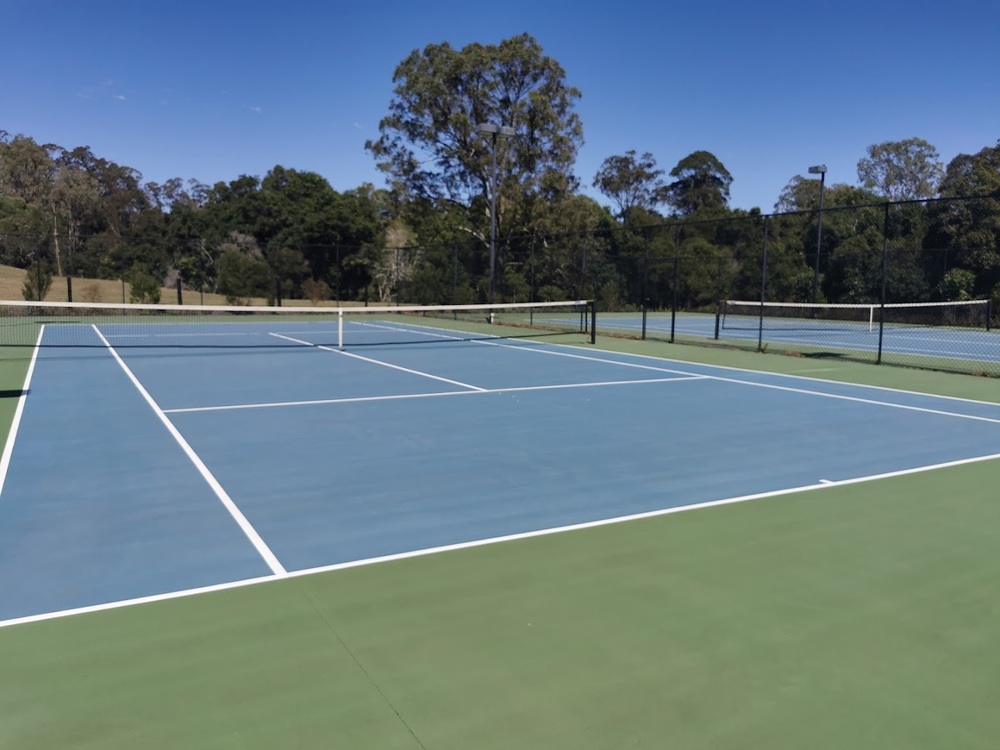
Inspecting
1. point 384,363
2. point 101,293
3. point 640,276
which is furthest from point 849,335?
point 101,293

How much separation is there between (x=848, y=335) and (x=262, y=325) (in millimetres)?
17321

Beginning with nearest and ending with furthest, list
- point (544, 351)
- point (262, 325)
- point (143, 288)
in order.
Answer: point (544, 351)
point (262, 325)
point (143, 288)

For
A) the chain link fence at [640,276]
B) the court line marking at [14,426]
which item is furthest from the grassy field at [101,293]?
the court line marking at [14,426]

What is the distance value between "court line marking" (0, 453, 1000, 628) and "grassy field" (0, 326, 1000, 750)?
0.27ft

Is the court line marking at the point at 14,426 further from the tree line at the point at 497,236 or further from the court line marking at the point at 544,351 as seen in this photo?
the tree line at the point at 497,236

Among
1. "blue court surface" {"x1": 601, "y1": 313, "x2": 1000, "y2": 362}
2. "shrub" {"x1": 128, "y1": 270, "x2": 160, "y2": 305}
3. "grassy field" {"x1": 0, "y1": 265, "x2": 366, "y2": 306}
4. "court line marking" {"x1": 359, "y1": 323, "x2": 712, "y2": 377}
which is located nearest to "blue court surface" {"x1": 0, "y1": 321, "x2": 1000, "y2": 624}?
"court line marking" {"x1": 359, "y1": 323, "x2": 712, "y2": 377}

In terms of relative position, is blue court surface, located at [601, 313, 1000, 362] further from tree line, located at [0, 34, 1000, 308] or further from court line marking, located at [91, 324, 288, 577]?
court line marking, located at [91, 324, 288, 577]

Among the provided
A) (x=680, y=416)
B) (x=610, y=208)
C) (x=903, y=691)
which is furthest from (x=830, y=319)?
(x=610, y=208)

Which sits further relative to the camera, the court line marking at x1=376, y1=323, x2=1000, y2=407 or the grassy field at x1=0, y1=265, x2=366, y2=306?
the grassy field at x1=0, y1=265, x2=366, y2=306

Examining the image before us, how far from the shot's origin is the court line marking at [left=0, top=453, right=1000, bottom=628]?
389 cm

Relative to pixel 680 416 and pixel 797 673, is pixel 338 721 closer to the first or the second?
pixel 797 673

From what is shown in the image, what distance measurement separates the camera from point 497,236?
42.2 metres

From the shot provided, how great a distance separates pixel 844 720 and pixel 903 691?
0.38m

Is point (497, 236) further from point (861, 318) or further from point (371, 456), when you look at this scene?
point (371, 456)
